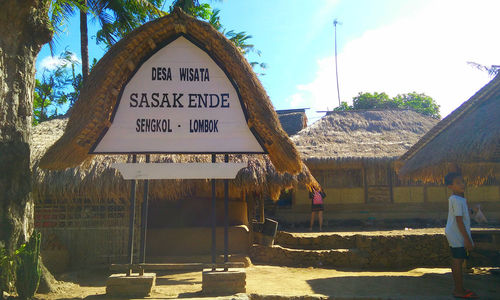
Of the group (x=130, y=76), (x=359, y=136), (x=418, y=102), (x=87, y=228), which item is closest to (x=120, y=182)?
(x=87, y=228)

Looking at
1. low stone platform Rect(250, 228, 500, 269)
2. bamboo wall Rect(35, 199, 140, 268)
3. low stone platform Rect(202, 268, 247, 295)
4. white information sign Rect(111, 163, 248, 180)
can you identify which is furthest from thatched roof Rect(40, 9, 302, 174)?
low stone platform Rect(250, 228, 500, 269)

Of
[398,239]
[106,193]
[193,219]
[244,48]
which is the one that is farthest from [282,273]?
[244,48]

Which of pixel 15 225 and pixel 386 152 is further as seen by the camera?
pixel 386 152

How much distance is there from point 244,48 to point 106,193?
10.4 meters

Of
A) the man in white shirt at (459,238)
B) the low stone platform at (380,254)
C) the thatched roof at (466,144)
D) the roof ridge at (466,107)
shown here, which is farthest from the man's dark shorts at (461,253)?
the low stone platform at (380,254)

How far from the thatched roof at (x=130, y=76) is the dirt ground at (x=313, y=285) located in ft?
6.15

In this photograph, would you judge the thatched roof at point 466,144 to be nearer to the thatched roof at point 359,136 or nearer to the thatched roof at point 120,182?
the thatched roof at point 120,182

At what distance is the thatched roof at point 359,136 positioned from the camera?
42.2ft

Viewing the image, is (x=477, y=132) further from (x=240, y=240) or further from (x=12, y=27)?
(x=12, y=27)

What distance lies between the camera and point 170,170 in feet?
16.1

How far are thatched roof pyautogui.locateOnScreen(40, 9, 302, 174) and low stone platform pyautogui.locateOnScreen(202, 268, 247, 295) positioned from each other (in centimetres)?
158

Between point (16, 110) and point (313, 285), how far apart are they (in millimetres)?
5064

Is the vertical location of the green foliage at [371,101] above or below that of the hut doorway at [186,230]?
above

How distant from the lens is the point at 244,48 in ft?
52.6
